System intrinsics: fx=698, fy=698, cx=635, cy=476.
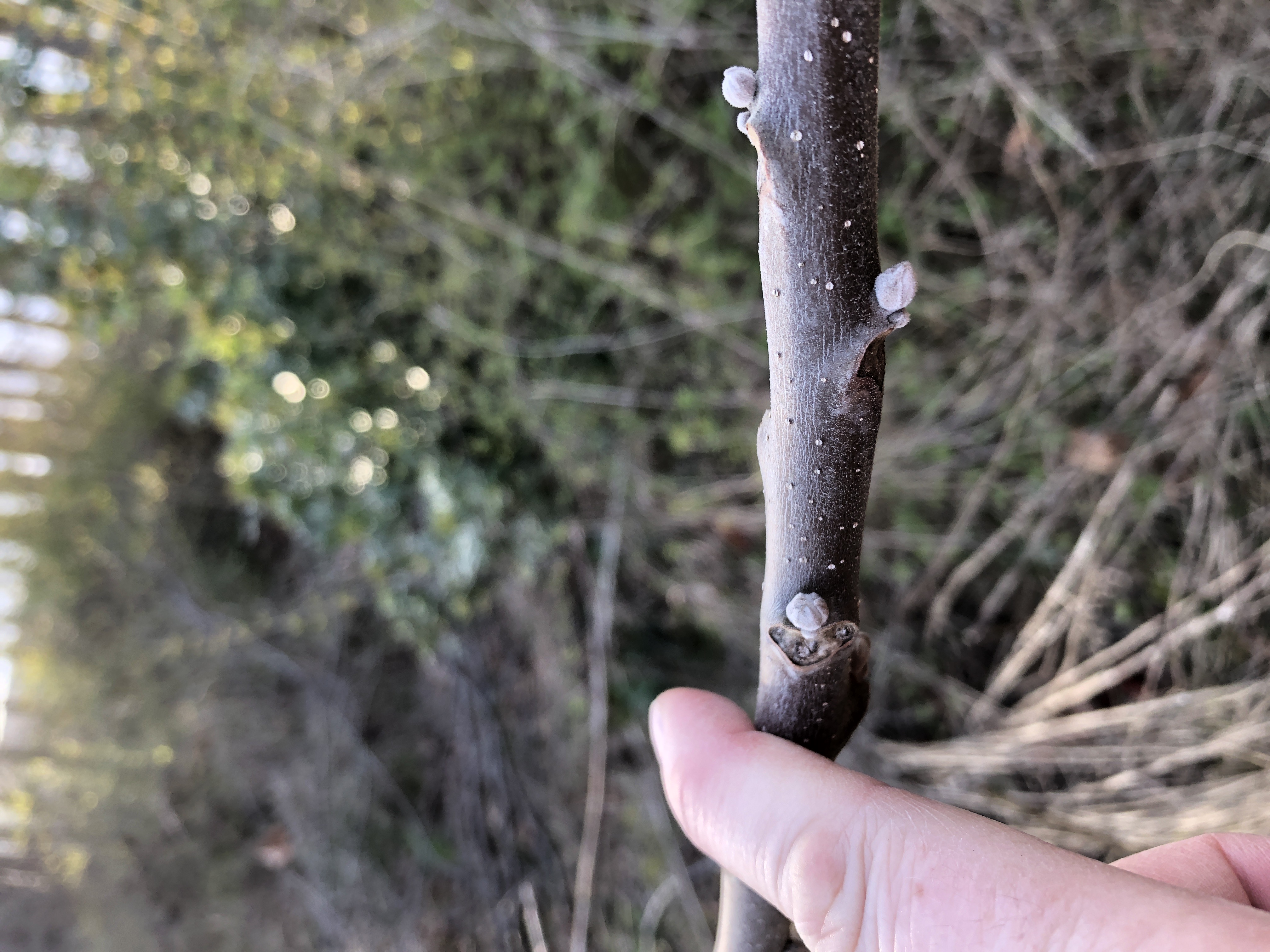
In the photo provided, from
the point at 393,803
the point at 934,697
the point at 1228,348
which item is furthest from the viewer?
the point at 393,803

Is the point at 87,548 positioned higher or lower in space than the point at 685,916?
higher

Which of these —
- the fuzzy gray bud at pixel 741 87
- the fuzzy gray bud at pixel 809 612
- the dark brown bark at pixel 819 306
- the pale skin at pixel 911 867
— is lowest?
A: the pale skin at pixel 911 867

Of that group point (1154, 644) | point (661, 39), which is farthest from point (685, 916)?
point (661, 39)

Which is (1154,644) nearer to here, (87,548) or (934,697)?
(934,697)

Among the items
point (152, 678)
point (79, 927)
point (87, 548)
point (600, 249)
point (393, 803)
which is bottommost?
point (79, 927)

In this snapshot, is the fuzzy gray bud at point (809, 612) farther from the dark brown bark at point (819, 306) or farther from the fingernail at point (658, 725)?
the fingernail at point (658, 725)

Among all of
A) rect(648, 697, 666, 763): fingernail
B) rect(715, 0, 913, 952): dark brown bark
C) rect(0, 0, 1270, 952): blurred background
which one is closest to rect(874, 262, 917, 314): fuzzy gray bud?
rect(715, 0, 913, 952): dark brown bark

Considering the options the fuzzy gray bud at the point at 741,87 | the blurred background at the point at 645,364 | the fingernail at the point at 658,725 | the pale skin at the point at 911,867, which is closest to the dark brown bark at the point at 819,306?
the fuzzy gray bud at the point at 741,87
